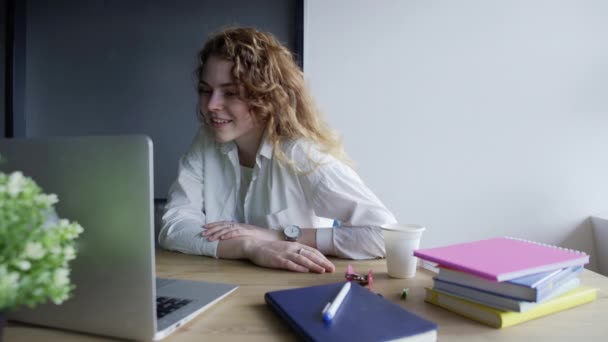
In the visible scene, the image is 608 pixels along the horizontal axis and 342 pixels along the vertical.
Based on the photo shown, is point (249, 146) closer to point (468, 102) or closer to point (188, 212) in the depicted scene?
point (188, 212)

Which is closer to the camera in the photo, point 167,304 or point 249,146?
point 167,304

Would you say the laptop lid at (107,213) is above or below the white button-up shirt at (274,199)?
above

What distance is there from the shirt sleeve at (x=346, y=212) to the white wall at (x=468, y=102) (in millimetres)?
773

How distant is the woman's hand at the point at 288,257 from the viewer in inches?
37.0

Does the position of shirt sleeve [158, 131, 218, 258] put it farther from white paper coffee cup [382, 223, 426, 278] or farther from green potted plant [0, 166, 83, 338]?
green potted plant [0, 166, 83, 338]

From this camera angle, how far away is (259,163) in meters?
1.53

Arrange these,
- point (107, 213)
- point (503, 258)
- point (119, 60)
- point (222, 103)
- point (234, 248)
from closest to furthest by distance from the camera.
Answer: point (107, 213) < point (503, 258) < point (234, 248) < point (222, 103) < point (119, 60)

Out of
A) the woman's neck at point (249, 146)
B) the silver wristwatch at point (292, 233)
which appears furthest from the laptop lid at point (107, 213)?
the woman's neck at point (249, 146)

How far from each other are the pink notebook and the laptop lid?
49 cm

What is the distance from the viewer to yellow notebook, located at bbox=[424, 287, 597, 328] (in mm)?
619

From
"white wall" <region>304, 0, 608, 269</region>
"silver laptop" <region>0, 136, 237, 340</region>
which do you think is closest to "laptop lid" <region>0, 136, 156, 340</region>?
"silver laptop" <region>0, 136, 237, 340</region>

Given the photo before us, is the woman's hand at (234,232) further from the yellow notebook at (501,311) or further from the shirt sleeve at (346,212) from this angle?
the yellow notebook at (501,311)

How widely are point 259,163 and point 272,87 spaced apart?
28 centimetres

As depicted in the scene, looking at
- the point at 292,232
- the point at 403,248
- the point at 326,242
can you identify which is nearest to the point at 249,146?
the point at 292,232
